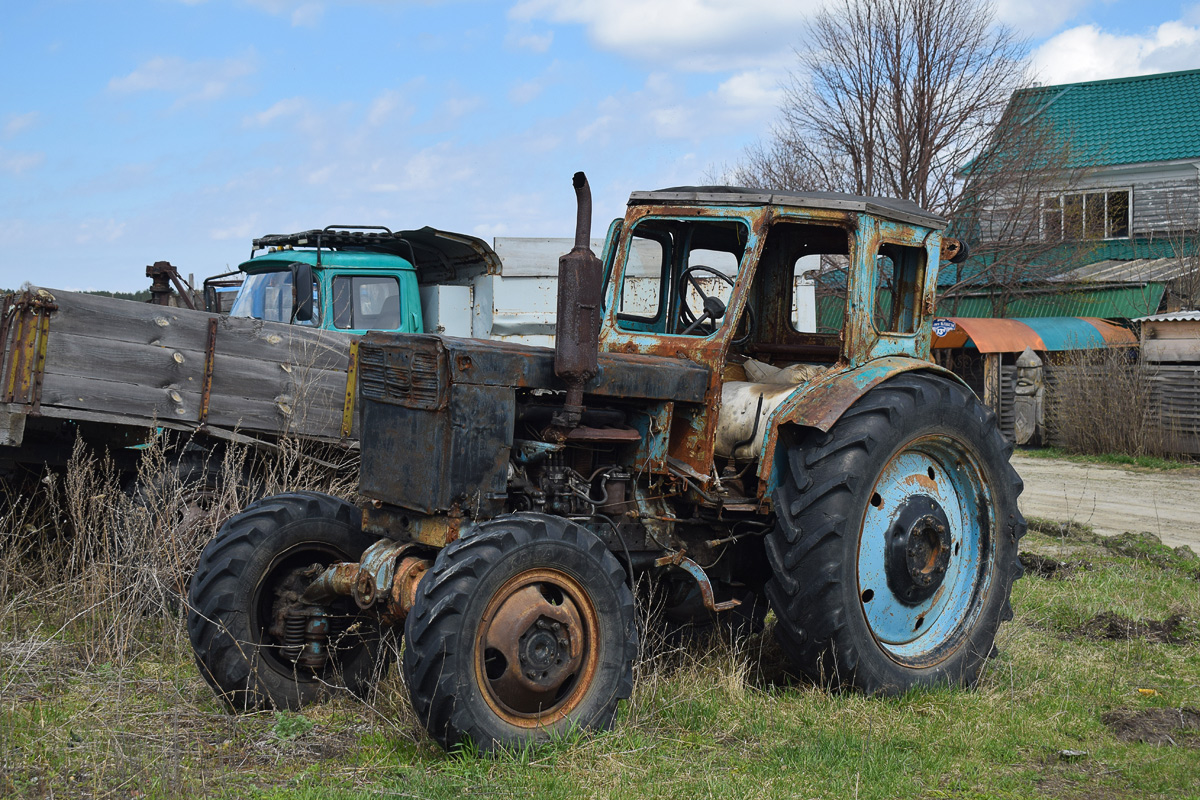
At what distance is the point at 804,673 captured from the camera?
504 centimetres

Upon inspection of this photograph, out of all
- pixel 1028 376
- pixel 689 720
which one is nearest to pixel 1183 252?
Answer: pixel 1028 376

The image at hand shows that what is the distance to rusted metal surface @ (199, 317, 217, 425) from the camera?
6691 millimetres

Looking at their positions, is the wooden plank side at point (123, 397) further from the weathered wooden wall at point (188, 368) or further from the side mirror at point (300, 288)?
the side mirror at point (300, 288)

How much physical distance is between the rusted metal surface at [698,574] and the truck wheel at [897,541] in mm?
262

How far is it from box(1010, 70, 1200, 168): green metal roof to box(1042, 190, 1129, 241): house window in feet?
2.69

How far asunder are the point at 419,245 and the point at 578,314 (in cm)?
730

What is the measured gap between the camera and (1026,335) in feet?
63.8

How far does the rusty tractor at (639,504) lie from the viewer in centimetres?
415

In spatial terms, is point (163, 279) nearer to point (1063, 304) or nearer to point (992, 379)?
point (992, 379)

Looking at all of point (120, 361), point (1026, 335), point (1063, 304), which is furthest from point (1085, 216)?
point (120, 361)

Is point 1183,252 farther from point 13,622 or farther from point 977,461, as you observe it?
point 13,622

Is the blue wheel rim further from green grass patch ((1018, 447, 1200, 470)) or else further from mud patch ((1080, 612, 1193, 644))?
green grass patch ((1018, 447, 1200, 470))

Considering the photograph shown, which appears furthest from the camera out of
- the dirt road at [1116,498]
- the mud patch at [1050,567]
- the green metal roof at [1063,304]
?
the green metal roof at [1063,304]

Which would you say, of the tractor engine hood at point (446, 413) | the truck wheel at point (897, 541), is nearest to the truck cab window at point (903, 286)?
Result: the truck wheel at point (897, 541)
